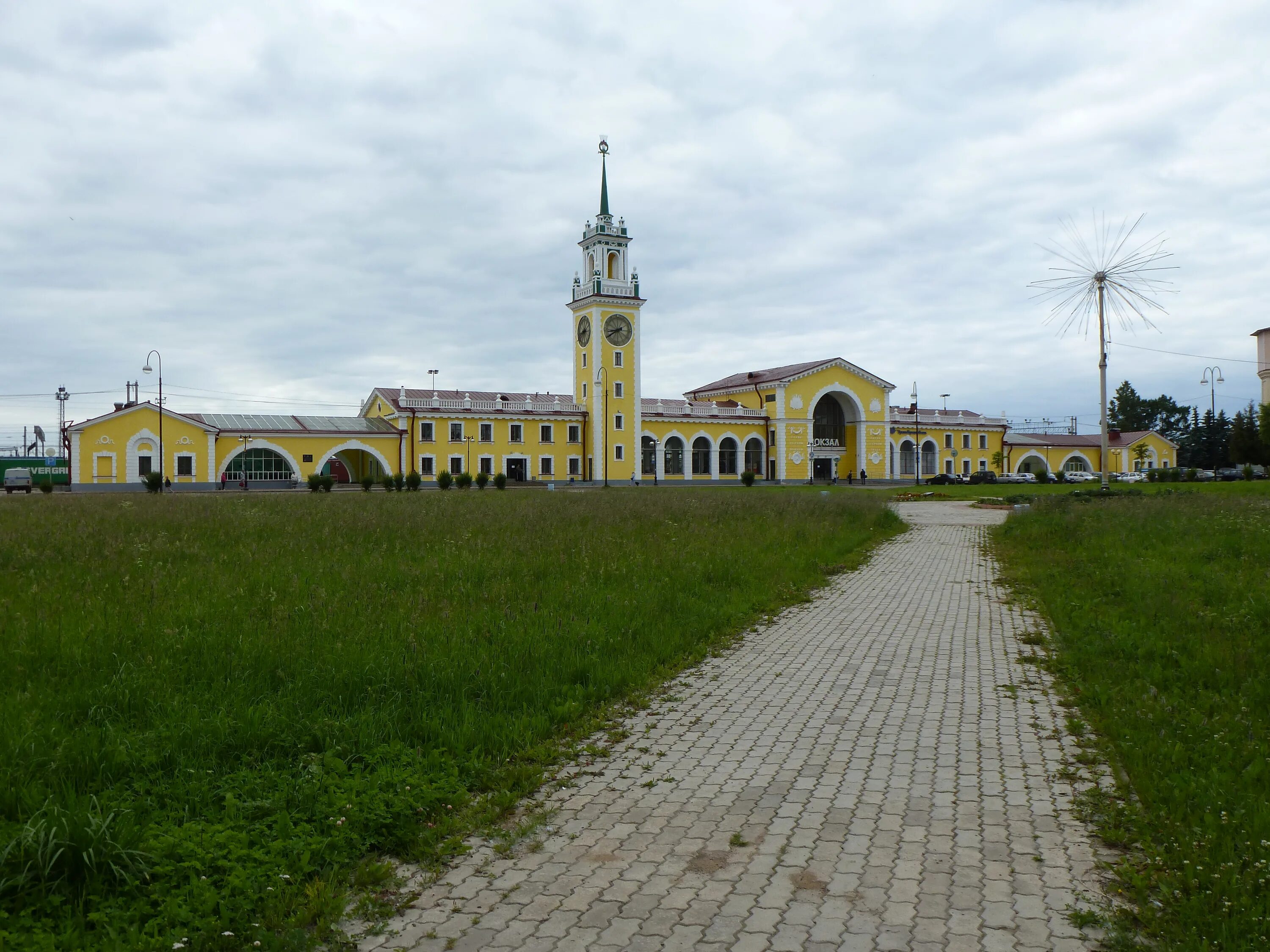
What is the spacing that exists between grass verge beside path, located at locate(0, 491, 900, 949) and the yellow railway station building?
4568 centimetres

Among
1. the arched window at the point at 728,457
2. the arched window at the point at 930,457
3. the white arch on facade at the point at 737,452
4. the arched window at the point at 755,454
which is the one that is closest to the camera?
the white arch on facade at the point at 737,452

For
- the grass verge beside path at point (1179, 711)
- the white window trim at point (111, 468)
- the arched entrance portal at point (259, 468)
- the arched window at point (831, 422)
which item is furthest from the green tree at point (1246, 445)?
the white window trim at point (111, 468)

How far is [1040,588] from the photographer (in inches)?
482

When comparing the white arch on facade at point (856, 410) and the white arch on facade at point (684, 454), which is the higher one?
the white arch on facade at point (856, 410)

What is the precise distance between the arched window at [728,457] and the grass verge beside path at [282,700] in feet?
203

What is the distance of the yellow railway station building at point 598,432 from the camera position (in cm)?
5600

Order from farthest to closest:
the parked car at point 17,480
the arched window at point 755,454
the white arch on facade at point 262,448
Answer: the arched window at point 755,454 → the white arch on facade at point 262,448 → the parked car at point 17,480

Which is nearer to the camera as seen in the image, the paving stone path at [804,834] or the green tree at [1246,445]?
the paving stone path at [804,834]

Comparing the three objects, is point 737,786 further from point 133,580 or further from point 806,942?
point 133,580

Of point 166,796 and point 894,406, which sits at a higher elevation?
point 894,406

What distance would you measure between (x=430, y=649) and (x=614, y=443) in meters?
62.4

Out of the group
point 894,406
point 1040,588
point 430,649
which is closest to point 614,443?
point 894,406

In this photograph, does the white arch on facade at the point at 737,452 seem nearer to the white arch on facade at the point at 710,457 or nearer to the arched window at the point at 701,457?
the white arch on facade at the point at 710,457

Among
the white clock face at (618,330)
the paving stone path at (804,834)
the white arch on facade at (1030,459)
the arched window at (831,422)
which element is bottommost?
the paving stone path at (804,834)
